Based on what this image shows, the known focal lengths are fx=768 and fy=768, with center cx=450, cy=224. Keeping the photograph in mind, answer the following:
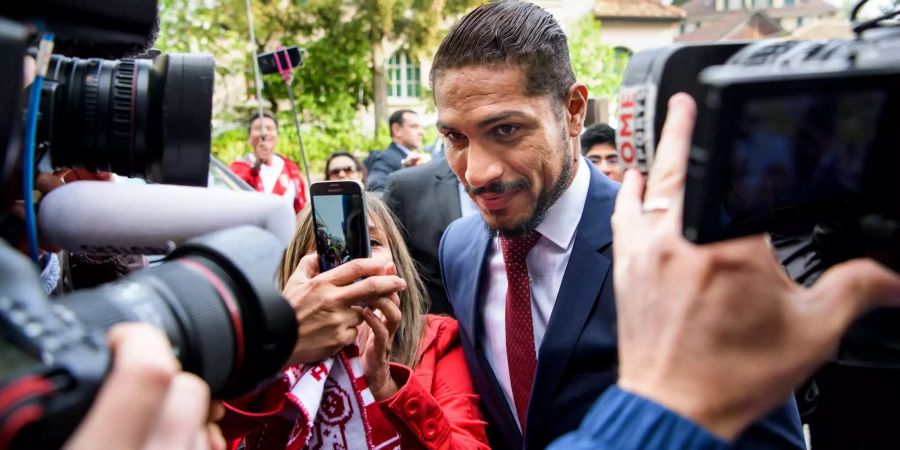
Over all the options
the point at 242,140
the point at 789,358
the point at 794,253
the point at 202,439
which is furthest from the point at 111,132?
the point at 242,140

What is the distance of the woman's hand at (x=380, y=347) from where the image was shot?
1706mm

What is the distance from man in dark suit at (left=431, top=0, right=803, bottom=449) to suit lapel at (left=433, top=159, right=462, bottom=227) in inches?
63.5

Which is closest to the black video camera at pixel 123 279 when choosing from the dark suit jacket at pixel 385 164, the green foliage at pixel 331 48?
the dark suit jacket at pixel 385 164

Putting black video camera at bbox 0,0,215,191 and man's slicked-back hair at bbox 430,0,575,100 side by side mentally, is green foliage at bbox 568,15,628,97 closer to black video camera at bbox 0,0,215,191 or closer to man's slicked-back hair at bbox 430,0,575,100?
man's slicked-back hair at bbox 430,0,575,100

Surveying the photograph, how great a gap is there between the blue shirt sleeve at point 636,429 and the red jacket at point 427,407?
87 centimetres

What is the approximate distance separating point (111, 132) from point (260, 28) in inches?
756

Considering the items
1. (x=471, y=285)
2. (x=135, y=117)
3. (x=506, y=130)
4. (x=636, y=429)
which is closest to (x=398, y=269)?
(x=471, y=285)

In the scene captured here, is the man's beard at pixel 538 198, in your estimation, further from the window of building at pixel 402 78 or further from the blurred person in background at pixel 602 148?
the window of building at pixel 402 78

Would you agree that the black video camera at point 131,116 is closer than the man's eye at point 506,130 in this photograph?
Yes

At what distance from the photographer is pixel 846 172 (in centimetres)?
82

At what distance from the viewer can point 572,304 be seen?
5.60ft

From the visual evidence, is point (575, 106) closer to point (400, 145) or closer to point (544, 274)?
point (544, 274)

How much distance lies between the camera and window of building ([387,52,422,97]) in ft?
84.7

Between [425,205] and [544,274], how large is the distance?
1.91 m
